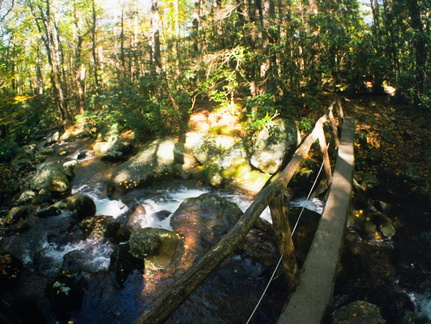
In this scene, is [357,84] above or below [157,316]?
above

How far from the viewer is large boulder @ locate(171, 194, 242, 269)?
5.99 metres

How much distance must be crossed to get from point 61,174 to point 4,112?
7.43m

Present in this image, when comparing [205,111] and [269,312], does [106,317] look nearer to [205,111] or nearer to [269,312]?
[269,312]

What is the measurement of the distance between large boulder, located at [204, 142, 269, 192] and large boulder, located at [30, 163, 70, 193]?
18.8ft

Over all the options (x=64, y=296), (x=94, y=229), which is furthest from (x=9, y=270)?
(x=94, y=229)

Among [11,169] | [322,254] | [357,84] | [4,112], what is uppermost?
[357,84]

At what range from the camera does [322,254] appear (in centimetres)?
382

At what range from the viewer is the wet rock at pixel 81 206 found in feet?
26.0

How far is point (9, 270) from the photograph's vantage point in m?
5.61

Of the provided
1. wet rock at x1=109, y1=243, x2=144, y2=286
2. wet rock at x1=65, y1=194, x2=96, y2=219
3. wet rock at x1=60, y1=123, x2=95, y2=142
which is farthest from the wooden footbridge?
wet rock at x1=60, y1=123, x2=95, y2=142

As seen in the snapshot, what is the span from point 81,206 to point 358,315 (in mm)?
7759

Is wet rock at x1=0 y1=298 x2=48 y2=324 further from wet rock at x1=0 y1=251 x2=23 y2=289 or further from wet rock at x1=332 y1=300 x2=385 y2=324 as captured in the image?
wet rock at x1=332 y1=300 x2=385 y2=324

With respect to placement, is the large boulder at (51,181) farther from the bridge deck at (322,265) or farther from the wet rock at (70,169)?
the bridge deck at (322,265)

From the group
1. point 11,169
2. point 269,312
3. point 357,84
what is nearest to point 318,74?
point 357,84
